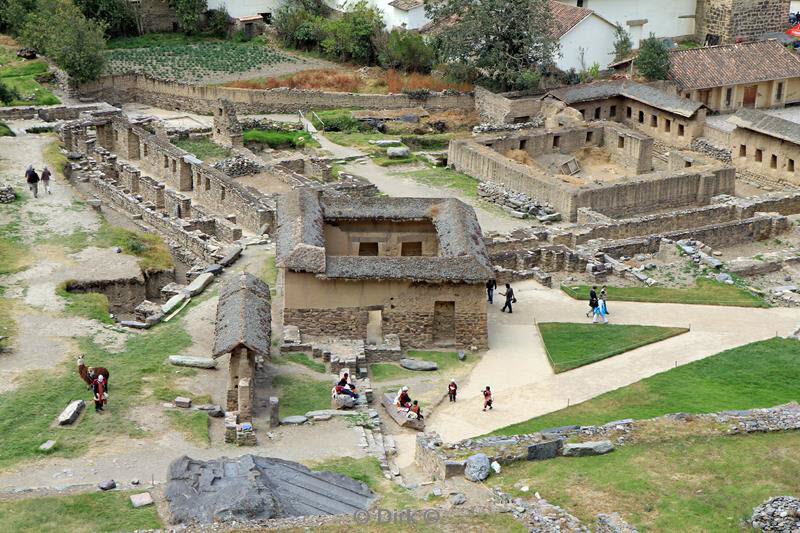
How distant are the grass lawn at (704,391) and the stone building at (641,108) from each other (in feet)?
90.6

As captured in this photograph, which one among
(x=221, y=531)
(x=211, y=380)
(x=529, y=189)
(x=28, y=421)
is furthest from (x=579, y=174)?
(x=221, y=531)

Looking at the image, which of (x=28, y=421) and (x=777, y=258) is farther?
(x=777, y=258)

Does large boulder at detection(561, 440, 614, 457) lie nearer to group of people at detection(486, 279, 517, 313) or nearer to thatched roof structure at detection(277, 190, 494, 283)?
thatched roof structure at detection(277, 190, 494, 283)

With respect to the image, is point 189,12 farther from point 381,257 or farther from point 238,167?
point 381,257

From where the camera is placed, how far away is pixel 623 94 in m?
68.8

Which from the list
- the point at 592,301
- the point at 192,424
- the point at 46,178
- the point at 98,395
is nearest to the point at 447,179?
the point at 46,178

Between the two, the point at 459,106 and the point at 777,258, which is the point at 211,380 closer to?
the point at 777,258

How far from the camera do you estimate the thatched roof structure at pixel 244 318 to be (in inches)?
1352

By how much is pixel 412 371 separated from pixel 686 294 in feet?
36.7

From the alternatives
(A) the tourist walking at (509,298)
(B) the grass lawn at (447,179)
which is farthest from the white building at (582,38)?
(A) the tourist walking at (509,298)

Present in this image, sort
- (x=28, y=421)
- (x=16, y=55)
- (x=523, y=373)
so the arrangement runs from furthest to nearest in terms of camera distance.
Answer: (x=16, y=55), (x=523, y=373), (x=28, y=421)

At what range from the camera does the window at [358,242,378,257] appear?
145 feet

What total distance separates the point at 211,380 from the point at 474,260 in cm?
870

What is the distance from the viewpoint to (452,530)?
85.0 feet
